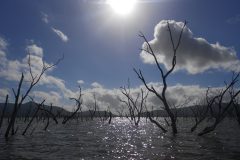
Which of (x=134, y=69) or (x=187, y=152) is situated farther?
(x=134, y=69)

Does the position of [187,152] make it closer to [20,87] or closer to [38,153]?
[38,153]

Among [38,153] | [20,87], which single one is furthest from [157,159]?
[20,87]

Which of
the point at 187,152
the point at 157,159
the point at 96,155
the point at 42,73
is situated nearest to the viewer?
the point at 157,159

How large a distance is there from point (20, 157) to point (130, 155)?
5.46 metres

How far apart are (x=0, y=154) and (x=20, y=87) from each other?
7633 millimetres

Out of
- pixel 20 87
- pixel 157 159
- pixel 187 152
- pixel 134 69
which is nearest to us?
pixel 157 159

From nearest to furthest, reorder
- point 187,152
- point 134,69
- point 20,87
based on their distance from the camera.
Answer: point 187,152 < point 20,87 < point 134,69

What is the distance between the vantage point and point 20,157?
15555 mm

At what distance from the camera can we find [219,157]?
1598 cm

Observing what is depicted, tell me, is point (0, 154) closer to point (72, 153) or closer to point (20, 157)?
point (20, 157)

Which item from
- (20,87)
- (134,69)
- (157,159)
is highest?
(134,69)

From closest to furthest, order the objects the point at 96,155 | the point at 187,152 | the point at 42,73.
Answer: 1. the point at 96,155
2. the point at 187,152
3. the point at 42,73

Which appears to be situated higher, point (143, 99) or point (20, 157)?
point (143, 99)

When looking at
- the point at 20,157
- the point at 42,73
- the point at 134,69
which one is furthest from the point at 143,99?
the point at 20,157
